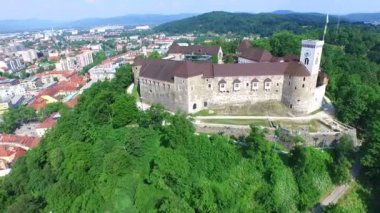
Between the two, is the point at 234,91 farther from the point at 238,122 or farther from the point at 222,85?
the point at 238,122

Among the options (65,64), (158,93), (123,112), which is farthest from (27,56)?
(123,112)

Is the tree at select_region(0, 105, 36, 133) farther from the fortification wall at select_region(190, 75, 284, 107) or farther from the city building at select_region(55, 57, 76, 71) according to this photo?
the city building at select_region(55, 57, 76, 71)

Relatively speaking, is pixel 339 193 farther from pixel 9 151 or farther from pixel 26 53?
pixel 26 53

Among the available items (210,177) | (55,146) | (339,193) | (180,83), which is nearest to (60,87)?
(55,146)

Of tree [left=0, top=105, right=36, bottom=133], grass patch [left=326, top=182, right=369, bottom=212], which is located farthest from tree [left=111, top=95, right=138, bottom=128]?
tree [left=0, top=105, right=36, bottom=133]

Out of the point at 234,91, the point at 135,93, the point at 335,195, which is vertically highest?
the point at 234,91

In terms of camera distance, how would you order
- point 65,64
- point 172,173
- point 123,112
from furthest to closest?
point 65,64 → point 123,112 → point 172,173

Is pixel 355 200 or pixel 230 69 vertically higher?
pixel 230 69
